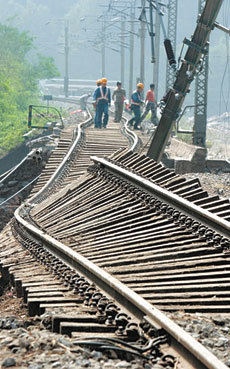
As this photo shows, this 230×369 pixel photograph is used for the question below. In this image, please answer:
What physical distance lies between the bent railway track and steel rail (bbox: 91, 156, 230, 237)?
1 cm

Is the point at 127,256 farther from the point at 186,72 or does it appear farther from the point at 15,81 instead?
the point at 15,81

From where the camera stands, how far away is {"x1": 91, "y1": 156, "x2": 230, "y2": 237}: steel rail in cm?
852

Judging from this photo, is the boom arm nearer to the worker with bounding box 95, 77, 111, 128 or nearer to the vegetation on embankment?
the worker with bounding box 95, 77, 111, 128

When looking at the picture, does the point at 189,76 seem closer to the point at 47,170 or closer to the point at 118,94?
the point at 47,170

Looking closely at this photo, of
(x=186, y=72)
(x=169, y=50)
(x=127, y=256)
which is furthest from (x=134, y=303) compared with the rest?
(x=169, y=50)

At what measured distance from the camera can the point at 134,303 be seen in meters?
6.47

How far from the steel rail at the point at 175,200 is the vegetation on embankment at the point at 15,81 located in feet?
110

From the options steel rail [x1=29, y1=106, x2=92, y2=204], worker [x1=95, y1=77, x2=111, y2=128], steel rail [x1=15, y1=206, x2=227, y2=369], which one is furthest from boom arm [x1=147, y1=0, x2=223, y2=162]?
steel rail [x1=15, y1=206, x2=227, y2=369]

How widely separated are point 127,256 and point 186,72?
871cm

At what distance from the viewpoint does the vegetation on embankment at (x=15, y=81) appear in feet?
195

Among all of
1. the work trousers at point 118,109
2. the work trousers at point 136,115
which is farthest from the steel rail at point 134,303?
the work trousers at point 118,109

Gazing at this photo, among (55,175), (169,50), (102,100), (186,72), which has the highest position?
(169,50)

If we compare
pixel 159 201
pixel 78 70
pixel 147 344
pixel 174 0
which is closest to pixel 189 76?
pixel 159 201

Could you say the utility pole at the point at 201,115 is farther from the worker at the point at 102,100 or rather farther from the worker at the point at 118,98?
the worker at the point at 118,98
